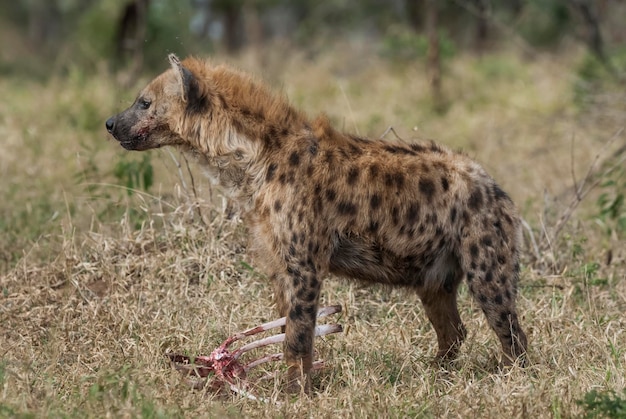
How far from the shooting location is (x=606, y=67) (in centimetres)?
1042

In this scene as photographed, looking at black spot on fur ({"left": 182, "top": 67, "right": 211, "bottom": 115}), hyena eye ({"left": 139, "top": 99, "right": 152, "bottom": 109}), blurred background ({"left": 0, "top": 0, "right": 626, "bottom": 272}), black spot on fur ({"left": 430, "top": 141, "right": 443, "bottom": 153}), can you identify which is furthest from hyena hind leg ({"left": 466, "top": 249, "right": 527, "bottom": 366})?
blurred background ({"left": 0, "top": 0, "right": 626, "bottom": 272})

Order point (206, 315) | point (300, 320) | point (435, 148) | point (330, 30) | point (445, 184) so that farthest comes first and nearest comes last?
point (330, 30), point (206, 315), point (435, 148), point (445, 184), point (300, 320)

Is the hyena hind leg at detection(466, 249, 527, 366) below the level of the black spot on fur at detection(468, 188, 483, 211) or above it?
below

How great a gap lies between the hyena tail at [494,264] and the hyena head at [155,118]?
55.4 inches

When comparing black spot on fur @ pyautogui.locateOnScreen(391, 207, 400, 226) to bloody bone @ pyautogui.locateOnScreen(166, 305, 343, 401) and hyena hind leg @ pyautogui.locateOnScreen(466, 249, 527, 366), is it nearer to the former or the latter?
hyena hind leg @ pyautogui.locateOnScreen(466, 249, 527, 366)

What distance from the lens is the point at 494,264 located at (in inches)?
178

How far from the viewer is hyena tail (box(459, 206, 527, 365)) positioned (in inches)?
178

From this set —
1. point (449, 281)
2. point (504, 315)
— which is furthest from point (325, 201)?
point (504, 315)

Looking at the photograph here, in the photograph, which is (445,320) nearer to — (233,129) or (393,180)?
(393,180)

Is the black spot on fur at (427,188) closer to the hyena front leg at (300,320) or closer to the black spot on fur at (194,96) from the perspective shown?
the hyena front leg at (300,320)

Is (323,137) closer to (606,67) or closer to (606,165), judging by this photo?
(606,165)

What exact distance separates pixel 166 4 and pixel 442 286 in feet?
31.6

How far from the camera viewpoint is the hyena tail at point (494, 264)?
4516 millimetres

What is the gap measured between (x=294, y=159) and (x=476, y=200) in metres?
0.83
